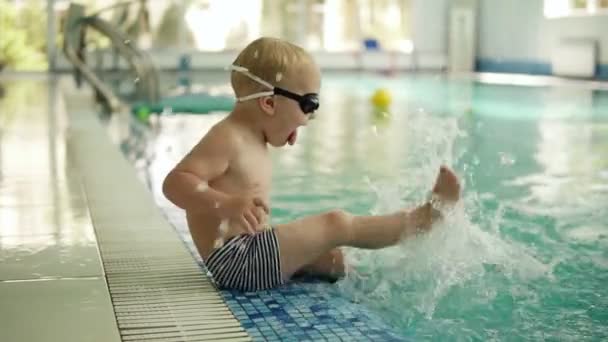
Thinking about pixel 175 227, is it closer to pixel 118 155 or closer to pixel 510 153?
pixel 118 155

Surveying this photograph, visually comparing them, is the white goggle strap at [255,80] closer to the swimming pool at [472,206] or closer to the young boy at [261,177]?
the young boy at [261,177]

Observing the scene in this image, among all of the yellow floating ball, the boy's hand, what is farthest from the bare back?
the yellow floating ball

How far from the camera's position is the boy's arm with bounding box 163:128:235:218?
83.6 inches

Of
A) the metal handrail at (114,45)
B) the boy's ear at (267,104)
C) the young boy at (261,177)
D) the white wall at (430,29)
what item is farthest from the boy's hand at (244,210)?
the white wall at (430,29)

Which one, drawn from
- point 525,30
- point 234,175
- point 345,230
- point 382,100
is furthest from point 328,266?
point 525,30

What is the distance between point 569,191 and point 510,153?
1736 millimetres

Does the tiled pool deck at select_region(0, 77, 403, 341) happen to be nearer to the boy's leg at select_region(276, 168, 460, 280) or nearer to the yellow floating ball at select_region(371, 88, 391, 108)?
the boy's leg at select_region(276, 168, 460, 280)

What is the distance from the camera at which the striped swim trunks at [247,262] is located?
2316 mm

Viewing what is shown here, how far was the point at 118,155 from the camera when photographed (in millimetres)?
5234

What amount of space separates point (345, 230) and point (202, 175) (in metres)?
0.45

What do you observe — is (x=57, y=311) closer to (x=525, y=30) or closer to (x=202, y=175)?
(x=202, y=175)

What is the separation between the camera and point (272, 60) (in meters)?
2.33

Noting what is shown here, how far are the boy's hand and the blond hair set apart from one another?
0.42m

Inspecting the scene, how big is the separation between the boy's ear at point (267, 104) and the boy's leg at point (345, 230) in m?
0.33
